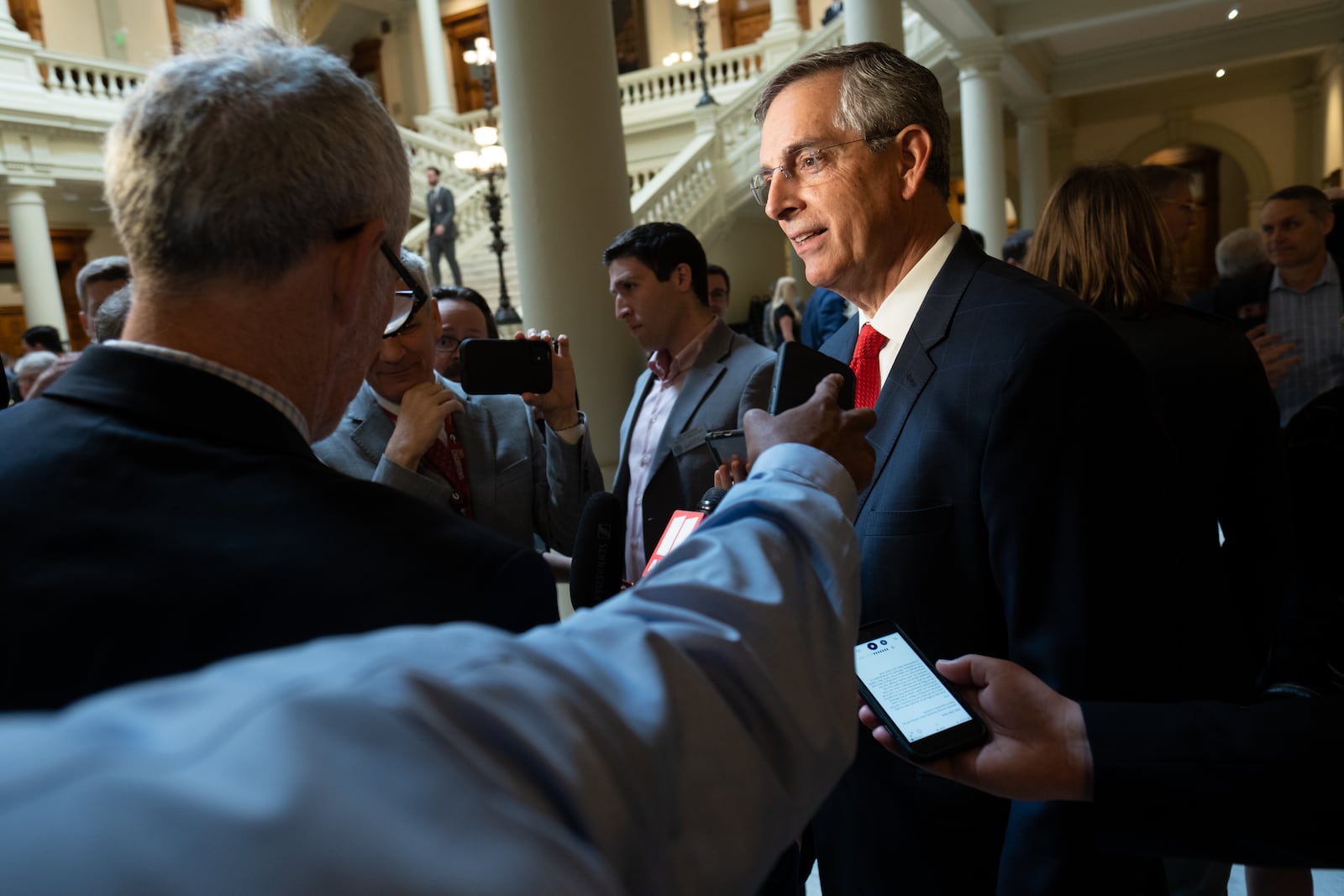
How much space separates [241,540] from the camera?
2.38 ft

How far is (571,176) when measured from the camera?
3.50 metres

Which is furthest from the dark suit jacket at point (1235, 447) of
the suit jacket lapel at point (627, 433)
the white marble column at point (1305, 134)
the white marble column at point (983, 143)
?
the white marble column at point (1305, 134)

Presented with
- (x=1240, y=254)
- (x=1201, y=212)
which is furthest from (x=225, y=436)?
(x=1201, y=212)

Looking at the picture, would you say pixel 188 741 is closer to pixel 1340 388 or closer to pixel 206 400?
pixel 206 400

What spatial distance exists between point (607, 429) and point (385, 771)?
3253mm

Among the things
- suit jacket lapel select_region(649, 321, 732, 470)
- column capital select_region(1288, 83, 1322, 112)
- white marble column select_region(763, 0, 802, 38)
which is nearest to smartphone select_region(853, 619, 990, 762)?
suit jacket lapel select_region(649, 321, 732, 470)

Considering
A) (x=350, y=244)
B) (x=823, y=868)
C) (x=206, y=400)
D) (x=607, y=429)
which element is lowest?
(x=823, y=868)

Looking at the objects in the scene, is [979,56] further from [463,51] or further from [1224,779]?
[463,51]

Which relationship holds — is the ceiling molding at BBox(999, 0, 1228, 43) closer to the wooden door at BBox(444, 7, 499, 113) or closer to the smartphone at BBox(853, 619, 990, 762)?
the smartphone at BBox(853, 619, 990, 762)

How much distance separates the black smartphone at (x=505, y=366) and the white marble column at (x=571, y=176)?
1.48 m

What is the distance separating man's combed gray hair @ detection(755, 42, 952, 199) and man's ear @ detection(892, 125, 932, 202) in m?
0.01

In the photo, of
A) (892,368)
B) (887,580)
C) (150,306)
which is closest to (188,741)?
(150,306)

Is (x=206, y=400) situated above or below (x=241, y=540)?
above

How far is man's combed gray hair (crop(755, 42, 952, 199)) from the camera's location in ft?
5.38
